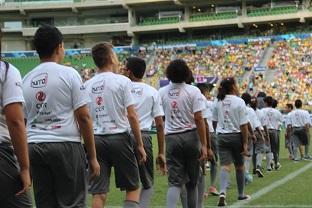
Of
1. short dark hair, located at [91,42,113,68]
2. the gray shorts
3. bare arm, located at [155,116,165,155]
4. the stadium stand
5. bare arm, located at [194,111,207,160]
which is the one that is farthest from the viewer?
the stadium stand

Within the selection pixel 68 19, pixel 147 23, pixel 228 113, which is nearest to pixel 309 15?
pixel 147 23

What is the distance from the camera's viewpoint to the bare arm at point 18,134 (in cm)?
407

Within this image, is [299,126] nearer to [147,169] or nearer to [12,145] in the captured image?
[147,169]

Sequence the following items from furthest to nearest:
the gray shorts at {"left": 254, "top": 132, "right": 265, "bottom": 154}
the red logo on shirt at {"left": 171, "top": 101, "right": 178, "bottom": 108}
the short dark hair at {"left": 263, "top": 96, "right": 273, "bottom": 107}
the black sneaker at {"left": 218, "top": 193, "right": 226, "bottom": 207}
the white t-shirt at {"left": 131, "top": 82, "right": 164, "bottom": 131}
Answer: the short dark hair at {"left": 263, "top": 96, "right": 273, "bottom": 107} → the gray shorts at {"left": 254, "top": 132, "right": 265, "bottom": 154} → the black sneaker at {"left": 218, "top": 193, "right": 226, "bottom": 207} → the red logo on shirt at {"left": 171, "top": 101, "right": 178, "bottom": 108} → the white t-shirt at {"left": 131, "top": 82, "right": 164, "bottom": 131}

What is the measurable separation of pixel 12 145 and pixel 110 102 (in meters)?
2.22

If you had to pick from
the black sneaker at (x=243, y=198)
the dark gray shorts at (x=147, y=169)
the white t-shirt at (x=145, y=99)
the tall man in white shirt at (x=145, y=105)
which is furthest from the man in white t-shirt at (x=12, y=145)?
the black sneaker at (x=243, y=198)

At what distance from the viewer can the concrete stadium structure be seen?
195ft

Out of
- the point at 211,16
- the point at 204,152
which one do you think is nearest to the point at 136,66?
the point at 204,152

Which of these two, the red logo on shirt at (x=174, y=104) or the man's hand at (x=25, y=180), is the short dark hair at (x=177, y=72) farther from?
the man's hand at (x=25, y=180)

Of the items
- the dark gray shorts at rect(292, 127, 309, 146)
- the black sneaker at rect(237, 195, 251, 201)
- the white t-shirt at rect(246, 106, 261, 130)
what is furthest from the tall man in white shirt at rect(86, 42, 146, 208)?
the dark gray shorts at rect(292, 127, 309, 146)

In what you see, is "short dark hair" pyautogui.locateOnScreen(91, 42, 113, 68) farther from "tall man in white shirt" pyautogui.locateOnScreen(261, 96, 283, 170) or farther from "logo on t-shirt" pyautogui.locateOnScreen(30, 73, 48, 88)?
"tall man in white shirt" pyautogui.locateOnScreen(261, 96, 283, 170)

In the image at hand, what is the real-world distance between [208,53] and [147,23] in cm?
1103

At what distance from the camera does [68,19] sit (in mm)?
67938

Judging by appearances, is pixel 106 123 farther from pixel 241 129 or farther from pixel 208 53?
pixel 208 53
